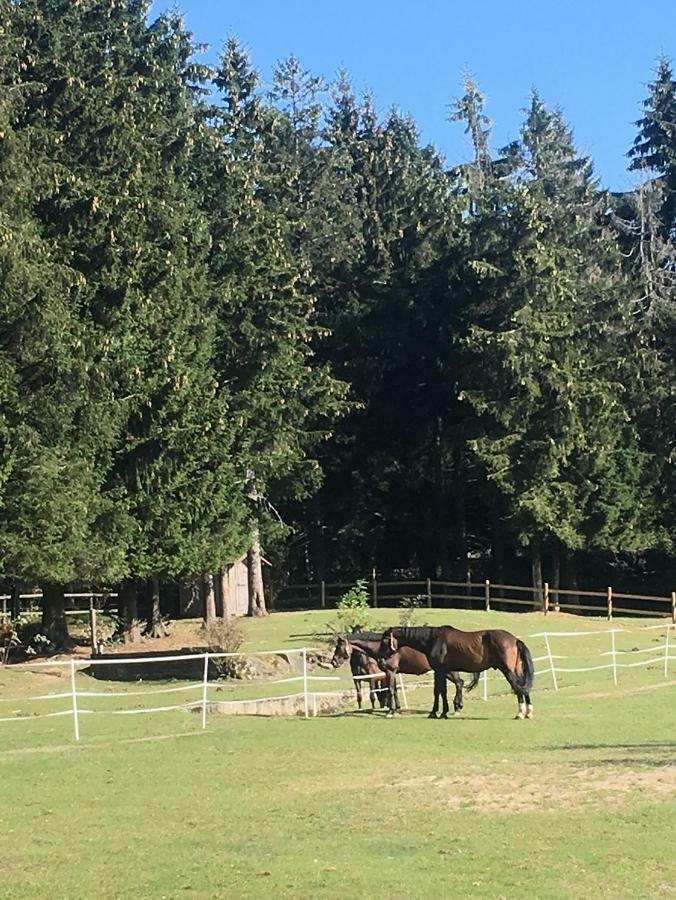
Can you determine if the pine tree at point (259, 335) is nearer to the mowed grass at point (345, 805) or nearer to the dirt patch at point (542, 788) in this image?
the mowed grass at point (345, 805)

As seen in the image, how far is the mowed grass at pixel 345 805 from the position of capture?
8055 mm

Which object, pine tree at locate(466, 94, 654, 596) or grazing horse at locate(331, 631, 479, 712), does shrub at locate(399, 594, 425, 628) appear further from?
pine tree at locate(466, 94, 654, 596)

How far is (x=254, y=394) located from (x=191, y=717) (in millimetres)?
19785

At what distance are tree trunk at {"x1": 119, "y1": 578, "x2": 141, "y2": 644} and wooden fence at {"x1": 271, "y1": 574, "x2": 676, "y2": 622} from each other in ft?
42.7

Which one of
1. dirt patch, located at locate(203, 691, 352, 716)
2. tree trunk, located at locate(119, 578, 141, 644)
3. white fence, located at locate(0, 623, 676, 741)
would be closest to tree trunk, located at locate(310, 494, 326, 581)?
tree trunk, located at locate(119, 578, 141, 644)

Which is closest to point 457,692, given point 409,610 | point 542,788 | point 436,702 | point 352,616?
point 436,702

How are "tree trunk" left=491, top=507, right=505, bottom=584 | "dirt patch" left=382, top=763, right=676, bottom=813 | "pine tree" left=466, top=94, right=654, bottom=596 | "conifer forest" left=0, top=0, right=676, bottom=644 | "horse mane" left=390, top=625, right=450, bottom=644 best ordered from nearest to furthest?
"dirt patch" left=382, top=763, right=676, bottom=813 < "horse mane" left=390, top=625, right=450, bottom=644 < "conifer forest" left=0, top=0, right=676, bottom=644 < "pine tree" left=466, top=94, right=654, bottom=596 < "tree trunk" left=491, top=507, right=505, bottom=584

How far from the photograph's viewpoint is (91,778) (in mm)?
13125

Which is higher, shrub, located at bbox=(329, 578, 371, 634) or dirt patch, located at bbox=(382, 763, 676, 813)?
shrub, located at bbox=(329, 578, 371, 634)

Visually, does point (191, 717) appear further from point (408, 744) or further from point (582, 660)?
point (582, 660)

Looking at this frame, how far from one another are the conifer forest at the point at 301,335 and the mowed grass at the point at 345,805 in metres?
11.5

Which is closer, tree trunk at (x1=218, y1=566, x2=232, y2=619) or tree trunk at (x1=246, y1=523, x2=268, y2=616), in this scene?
tree trunk at (x1=218, y1=566, x2=232, y2=619)

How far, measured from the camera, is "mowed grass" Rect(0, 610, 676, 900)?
8.05 m

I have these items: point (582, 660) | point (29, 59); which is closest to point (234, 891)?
point (582, 660)
